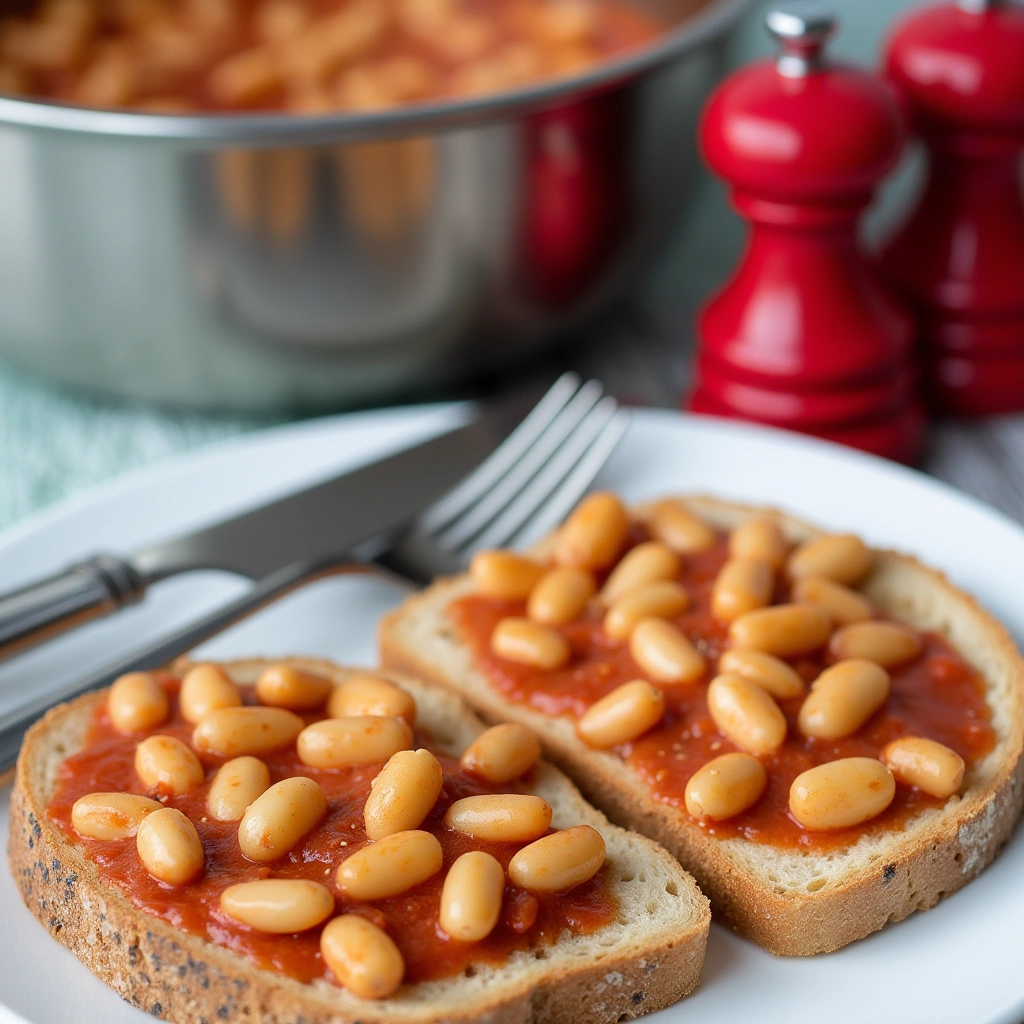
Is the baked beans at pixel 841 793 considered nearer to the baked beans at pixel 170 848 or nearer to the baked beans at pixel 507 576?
the baked beans at pixel 507 576

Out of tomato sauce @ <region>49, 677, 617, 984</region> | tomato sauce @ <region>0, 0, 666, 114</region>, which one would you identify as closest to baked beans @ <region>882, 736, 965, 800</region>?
tomato sauce @ <region>49, 677, 617, 984</region>

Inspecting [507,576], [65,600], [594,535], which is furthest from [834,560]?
[65,600]

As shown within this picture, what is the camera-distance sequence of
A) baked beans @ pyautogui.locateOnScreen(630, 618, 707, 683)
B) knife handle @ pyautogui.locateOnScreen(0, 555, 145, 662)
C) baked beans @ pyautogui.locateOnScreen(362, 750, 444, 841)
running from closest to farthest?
1. baked beans @ pyautogui.locateOnScreen(362, 750, 444, 841)
2. baked beans @ pyautogui.locateOnScreen(630, 618, 707, 683)
3. knife handle @ pyautogui.locateOnScreen(0, 555, 145, 662)

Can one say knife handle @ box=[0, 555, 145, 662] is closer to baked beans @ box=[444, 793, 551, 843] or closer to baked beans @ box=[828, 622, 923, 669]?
baked beans @ box=[444, 793, 551, 843]

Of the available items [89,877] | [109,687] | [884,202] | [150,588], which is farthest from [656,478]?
[884,202]

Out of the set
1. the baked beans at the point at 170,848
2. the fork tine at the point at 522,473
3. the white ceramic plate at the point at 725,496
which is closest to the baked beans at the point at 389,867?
the baked beans at the point at 170,848

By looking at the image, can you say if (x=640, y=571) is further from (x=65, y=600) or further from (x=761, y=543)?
(x=65, y=600)
